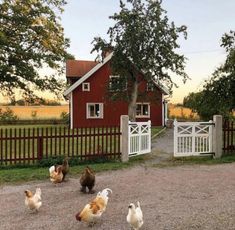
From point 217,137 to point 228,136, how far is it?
64 cm

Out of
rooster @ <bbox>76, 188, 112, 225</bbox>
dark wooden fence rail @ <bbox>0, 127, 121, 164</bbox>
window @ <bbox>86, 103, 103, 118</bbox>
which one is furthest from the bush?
rooster @ <bbox>76, 188, 112, 225</bbox>

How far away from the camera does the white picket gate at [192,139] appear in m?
14.3

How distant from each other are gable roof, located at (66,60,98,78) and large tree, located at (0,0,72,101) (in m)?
4.40

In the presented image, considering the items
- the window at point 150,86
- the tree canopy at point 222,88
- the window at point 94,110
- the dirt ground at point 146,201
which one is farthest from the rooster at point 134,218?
the window at point 94,110

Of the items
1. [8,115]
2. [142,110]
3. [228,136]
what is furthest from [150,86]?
[228,136]

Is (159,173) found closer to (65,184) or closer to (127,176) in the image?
(127,176)

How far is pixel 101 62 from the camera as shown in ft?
114

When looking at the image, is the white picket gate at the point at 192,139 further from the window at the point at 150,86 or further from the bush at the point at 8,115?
the bush at the point at 8,115

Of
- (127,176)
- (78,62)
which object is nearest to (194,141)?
(127,176)

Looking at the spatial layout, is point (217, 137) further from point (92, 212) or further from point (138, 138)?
point (92, 212)

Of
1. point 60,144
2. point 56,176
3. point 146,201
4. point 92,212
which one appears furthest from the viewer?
point 60,144

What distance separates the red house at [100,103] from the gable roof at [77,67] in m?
0.53

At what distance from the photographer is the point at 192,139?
568 inches

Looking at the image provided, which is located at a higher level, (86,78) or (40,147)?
(86,78)
